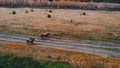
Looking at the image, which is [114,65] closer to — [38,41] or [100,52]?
[100,52]

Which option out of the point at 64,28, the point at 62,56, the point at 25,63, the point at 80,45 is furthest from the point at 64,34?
the point at 25,63

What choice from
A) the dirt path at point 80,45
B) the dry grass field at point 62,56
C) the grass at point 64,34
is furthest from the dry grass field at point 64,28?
the dry grass field at point 62,56

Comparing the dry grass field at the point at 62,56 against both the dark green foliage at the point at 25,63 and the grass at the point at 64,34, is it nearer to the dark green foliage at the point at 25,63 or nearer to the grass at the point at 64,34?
the dark green foliage at the point at 25,63

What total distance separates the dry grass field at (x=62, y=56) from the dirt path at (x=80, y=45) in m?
1.70

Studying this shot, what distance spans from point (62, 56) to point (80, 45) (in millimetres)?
5455

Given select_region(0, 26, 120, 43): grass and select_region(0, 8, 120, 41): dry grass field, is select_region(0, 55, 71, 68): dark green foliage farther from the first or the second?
select_region(0, 8, 120, 41): dry grass field

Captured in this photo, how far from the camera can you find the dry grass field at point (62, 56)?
86.7 ft

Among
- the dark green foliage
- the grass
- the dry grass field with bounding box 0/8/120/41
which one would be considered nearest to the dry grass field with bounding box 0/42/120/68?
the dark green foliage

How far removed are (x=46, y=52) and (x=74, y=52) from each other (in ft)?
9.50

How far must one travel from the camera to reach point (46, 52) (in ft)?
96.0

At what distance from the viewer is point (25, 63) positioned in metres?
27.0

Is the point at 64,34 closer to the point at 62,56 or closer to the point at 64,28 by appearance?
the point at 64,28

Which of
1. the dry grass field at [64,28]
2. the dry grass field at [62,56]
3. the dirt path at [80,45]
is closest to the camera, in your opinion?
the dry grass field at [62,56]

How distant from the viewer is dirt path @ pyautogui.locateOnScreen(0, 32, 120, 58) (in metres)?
30.2
